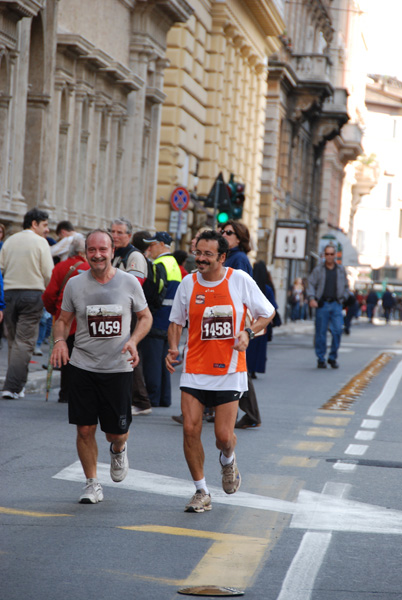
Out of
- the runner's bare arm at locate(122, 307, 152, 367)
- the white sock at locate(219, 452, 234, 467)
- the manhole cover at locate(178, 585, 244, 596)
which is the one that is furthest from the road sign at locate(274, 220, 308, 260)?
the manhole cover at locate(178, 585, 244, 596)

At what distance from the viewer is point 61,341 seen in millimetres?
7621

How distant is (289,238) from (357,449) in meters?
27.9

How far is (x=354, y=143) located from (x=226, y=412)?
235 feet

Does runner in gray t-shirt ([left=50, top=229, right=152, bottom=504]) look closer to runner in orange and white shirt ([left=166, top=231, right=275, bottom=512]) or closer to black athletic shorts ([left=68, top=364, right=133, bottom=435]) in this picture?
black athletic shorts ([left=68, top=364, right=133, bottom=435])

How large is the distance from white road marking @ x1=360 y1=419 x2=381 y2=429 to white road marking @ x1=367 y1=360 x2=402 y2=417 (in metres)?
0.59

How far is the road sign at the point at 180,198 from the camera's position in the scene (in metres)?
25.5

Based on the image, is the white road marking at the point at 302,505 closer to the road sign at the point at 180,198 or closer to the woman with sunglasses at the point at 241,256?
the woman with sunglasses at the point at 241,256

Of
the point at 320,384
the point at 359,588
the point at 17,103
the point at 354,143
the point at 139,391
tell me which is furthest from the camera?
the point at 354,143

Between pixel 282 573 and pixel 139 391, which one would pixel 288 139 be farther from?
pixel 282 573

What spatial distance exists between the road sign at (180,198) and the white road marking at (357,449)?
50.1ft

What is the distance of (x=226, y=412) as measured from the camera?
7.53 m

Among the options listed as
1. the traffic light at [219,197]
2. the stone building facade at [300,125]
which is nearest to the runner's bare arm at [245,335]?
the traffic light at [219,197]

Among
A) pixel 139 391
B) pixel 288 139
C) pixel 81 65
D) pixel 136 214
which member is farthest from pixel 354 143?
pixel 139 391

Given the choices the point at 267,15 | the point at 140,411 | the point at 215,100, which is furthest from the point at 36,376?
the point at 267,15
